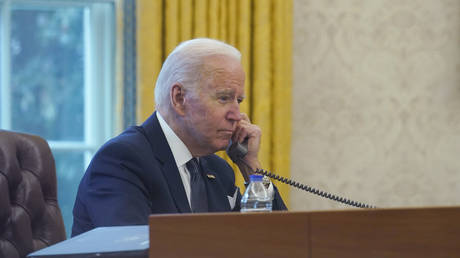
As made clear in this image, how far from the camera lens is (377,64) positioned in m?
4.10

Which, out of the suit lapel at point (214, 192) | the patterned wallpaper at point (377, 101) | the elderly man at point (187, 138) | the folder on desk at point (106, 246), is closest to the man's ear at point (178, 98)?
the elderly man at point (187, 138)

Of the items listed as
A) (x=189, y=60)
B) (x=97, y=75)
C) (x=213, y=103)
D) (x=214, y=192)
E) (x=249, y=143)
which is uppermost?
(x=189, y=60)

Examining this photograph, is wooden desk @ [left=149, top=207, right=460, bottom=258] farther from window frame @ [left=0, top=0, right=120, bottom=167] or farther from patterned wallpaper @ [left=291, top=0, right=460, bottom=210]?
patterned wallpaper @ [left=291, top=0, right=460, bottom=210]

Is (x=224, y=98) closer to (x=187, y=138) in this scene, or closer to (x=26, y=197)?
(x=187, y=138)

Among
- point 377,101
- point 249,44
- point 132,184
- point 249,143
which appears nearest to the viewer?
point 132,184

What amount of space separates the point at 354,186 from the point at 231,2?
1398 mm

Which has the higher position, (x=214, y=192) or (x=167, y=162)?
(x=167, y=162)

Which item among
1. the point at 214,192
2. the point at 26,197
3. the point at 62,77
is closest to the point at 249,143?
the point at 214,192

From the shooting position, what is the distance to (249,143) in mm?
2617

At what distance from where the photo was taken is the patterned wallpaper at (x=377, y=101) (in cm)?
400

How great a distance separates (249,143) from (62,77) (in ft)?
4.99

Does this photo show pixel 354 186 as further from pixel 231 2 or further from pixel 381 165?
pixel 231 2

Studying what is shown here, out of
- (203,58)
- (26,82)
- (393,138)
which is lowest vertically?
(393,138)

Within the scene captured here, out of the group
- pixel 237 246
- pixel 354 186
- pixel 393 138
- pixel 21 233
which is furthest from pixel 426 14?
pixel 237 246
